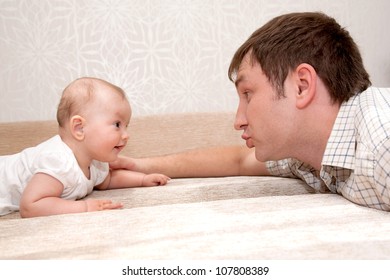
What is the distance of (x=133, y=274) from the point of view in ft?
2.18

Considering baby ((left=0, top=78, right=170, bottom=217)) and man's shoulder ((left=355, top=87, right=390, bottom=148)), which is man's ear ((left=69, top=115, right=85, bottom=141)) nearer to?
baby ((left=0, top=78, right=170, bottom=217))

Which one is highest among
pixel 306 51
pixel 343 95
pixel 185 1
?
pixel 185 1

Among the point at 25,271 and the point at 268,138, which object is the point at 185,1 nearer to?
the point at 268,138

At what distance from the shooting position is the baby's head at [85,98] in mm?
1418

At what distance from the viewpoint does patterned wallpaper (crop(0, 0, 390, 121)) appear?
2111 millimetres

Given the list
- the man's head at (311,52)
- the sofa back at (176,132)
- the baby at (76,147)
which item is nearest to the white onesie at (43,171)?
the baby at (76,147)

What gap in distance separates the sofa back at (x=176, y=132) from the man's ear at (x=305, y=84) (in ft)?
2.82

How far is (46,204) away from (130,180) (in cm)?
44

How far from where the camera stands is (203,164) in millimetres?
1760

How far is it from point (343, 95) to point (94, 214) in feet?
2.36

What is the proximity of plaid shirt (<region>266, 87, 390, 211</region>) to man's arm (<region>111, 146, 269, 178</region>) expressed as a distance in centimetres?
57

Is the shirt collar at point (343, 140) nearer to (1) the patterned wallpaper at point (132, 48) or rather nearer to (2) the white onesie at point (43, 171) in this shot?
(2) the white onesie at point (43, 171)

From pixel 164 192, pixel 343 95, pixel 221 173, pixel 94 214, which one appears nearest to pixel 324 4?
pixel 221 173

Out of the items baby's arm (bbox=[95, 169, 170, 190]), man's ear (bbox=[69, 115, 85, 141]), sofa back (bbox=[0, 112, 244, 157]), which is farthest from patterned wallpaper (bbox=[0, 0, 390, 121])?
man's ear (bbox=[69, 115, 85, 141])
